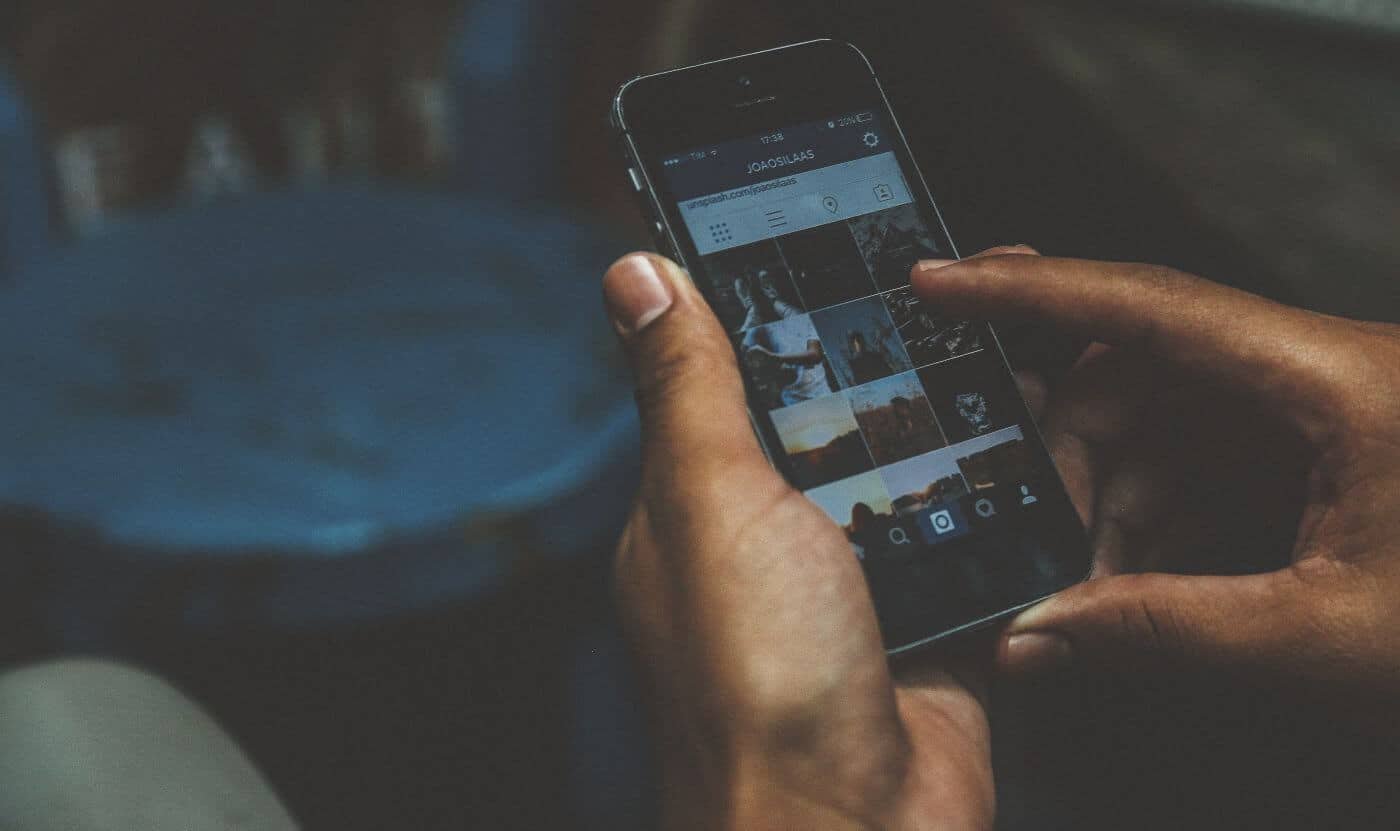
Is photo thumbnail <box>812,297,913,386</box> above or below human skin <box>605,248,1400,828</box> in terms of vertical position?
above

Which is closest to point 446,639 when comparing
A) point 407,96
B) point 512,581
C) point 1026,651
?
point 512,581

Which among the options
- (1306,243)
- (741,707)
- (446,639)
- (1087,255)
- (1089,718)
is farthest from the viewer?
(1306,243)

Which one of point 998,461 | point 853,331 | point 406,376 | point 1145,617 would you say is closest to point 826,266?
point 853,331

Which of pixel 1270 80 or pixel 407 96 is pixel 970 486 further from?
pixel 1270 80

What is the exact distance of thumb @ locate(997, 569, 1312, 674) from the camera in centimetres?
55

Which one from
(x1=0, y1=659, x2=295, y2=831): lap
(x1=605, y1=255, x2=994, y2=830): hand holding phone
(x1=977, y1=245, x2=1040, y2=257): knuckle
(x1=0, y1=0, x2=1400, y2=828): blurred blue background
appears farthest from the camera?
(x1=0, y1=0, x2=1400, y2=828): blurred blue background

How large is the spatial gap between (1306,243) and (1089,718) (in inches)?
62.7

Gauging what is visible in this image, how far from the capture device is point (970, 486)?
0.62 metres

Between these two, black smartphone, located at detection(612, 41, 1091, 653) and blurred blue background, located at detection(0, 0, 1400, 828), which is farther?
blurred blue background, located at detection(0, 0, 1400, 828)

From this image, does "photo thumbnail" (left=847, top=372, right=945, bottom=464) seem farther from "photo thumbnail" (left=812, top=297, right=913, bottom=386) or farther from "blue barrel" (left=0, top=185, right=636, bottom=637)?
"blue barrel" (left=0, top=185, right=636, bottom=637)

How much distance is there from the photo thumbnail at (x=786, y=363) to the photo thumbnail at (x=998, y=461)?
10 centimetres

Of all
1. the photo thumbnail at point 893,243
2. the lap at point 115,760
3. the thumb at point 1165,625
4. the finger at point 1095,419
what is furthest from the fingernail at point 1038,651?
the lap at point 115,760

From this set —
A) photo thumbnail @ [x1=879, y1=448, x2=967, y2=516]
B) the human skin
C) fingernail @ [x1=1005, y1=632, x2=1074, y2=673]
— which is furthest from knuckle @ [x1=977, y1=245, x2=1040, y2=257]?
fingernail @ [x1=1005, y1=632, x2=1074, y2=673]

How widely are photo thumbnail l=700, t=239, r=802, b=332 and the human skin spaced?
0.03 m
